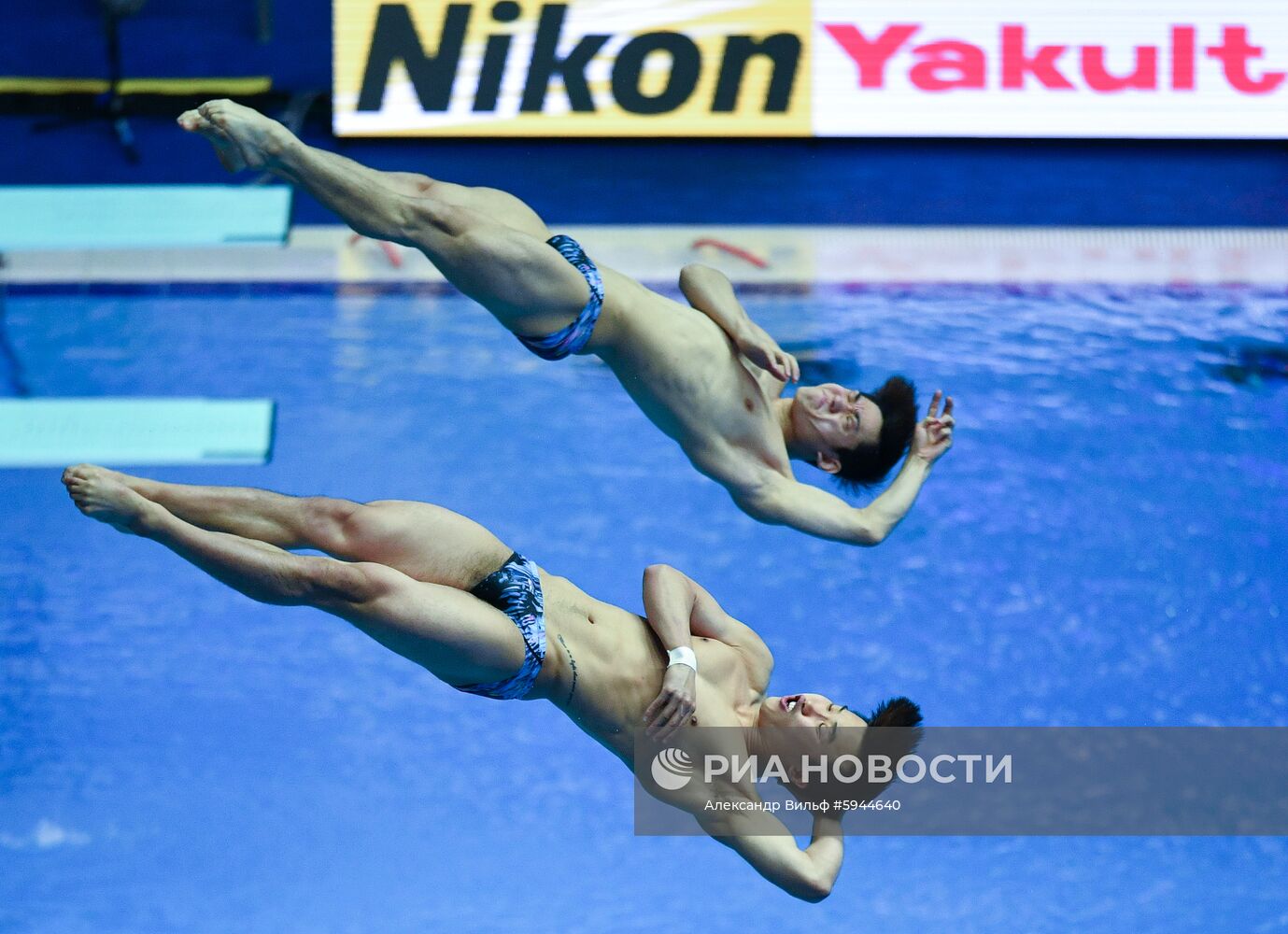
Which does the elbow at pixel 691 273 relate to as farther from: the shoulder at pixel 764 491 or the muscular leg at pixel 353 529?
the muscular leg at pixel 353 529

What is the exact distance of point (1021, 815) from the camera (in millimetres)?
6336

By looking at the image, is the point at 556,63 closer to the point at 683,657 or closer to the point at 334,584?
the point at 683,657

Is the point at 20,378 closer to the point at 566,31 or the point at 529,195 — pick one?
the point at 529,195

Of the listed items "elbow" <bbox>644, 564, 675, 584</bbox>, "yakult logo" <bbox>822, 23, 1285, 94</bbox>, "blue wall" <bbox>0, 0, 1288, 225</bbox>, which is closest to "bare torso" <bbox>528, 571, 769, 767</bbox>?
"elbow" <bbox>644, 564, 675, 584</bbox>

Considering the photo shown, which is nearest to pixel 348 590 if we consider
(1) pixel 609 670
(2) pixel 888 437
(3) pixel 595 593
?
(1) pixel 609 670

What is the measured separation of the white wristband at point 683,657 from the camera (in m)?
4.31

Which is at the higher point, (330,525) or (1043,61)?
(1043,61)

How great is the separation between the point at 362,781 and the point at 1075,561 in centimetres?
302

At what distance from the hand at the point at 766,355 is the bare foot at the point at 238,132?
139 centimetres

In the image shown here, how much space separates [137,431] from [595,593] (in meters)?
1.86

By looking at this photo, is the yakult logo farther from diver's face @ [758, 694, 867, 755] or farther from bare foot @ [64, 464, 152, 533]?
bare foot @ [64, 464, 152, 533]

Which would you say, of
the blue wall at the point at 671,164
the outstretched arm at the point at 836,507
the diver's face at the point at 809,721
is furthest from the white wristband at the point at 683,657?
the blue wall at the point at 671,164

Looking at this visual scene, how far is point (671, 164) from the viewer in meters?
8.89

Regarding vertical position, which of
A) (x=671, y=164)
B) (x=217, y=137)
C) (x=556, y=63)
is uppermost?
(x=556, y=63)
